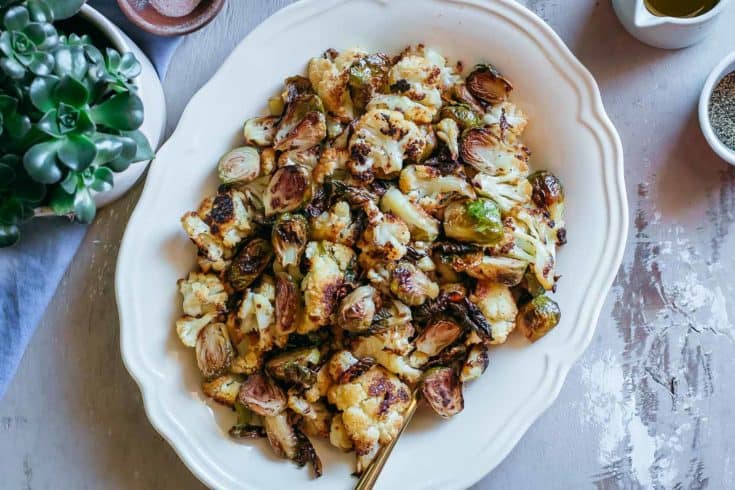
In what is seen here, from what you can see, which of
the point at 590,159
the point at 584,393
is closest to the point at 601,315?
the point at 584,393

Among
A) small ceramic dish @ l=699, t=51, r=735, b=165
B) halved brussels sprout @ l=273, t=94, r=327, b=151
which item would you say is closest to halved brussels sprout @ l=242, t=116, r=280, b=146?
halved brussels sprout @ l=273, t=94, r=327, b=151

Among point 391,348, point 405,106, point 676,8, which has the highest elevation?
point 676,8

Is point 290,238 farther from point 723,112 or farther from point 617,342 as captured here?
point 723,112

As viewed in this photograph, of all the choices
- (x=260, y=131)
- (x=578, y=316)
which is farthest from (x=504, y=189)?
(x=260, y=131)

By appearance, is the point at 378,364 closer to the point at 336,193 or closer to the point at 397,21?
the point at 336,193

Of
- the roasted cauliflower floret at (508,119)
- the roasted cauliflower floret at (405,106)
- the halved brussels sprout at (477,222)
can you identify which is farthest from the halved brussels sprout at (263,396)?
the roasted cauliflower floret at (508,119)

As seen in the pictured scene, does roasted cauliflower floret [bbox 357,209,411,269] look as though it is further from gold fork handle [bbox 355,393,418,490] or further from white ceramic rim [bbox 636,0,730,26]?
white ceramic rim [bbox 636,0,730,26]

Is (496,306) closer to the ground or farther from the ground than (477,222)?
closer to the ground
